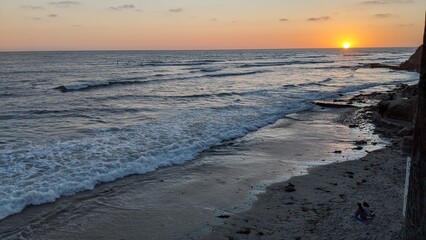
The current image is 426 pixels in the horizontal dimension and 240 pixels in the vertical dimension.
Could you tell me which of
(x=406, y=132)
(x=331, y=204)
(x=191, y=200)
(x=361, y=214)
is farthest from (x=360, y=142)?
(x=191, y=200)

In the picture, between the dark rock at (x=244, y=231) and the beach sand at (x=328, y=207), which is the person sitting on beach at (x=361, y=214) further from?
the dark rock at (x=244, y=231)

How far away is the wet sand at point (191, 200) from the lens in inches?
259

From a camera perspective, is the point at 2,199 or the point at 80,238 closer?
the point at 80,238

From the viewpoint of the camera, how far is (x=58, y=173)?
9.28 m

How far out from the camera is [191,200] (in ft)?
26.0

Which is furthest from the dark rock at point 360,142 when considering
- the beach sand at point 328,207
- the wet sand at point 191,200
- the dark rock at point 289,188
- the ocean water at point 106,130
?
the dark rock at point 289,188

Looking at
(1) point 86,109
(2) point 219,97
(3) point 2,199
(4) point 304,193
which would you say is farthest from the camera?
(2) point 219,97

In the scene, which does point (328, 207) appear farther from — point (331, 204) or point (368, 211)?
point (368, 211)

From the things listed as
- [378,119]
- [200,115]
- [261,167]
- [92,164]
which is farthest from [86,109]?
[378,119]

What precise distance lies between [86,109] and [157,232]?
50.7 feet

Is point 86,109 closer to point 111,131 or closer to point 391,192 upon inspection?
point 111,131

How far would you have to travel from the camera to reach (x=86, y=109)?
2050 centimetres

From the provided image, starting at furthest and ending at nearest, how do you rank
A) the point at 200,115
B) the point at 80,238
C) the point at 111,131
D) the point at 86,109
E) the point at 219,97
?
1. the point at 219,97
2. the point at 86,109
3. the point at 200,115
4. the point at 111,131
5. the point at 80,238

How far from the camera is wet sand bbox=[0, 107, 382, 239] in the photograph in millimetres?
6570
